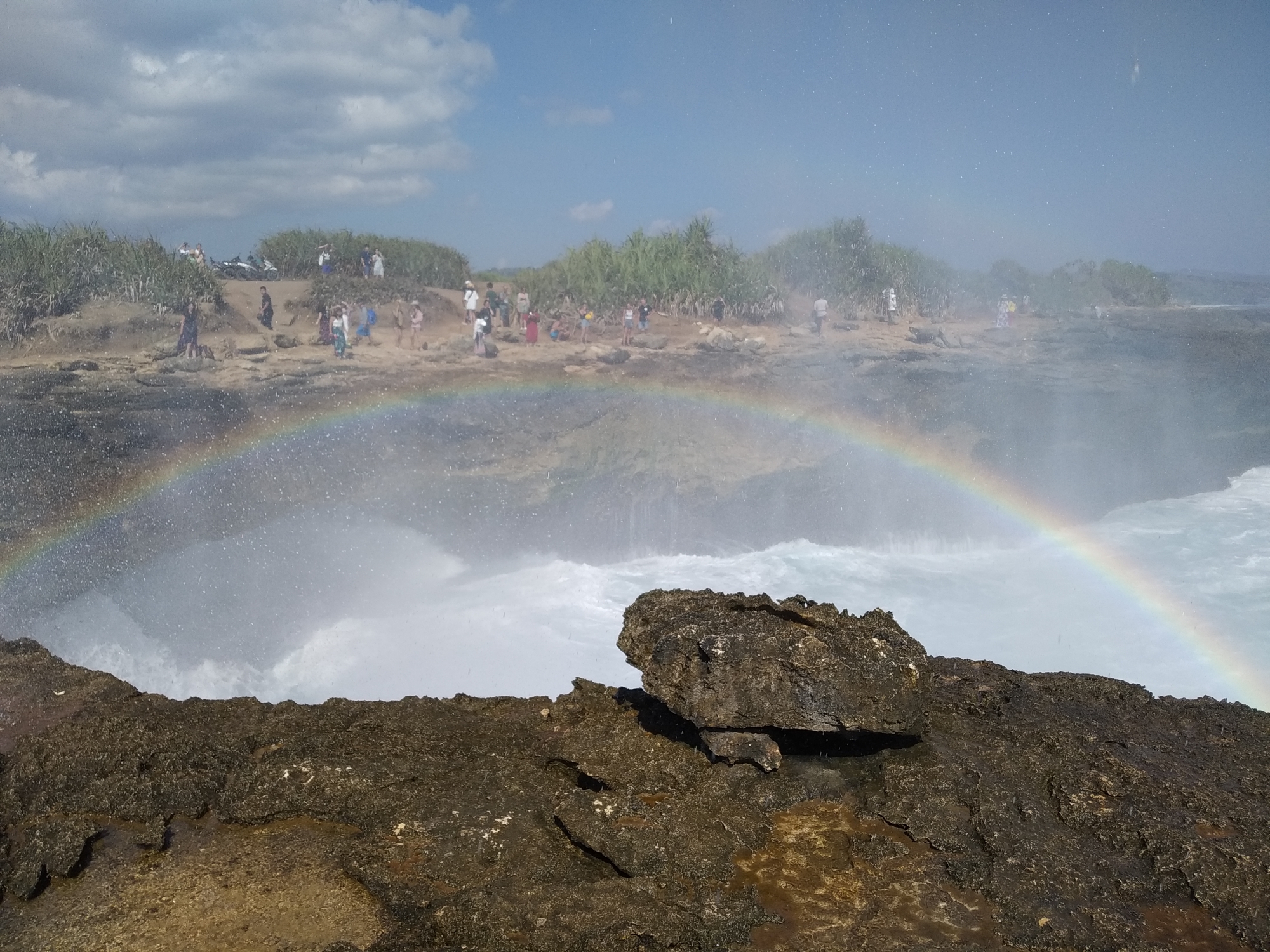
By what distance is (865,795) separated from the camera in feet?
15.3

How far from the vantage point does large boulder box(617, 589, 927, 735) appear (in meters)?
4.82

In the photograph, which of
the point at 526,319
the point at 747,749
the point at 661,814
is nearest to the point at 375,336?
the point at 526,319

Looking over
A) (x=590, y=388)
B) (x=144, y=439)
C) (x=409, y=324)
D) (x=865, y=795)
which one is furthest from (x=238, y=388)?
(x=865, y=795)

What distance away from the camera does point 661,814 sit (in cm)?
438

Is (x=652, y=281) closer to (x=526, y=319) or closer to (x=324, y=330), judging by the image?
(x=526, y=319)

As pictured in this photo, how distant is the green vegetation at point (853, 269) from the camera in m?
31.0

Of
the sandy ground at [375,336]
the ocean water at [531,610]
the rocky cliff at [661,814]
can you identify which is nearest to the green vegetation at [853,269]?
the sandy ground at [375,336]

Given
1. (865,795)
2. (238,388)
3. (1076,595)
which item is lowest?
(1076,595)

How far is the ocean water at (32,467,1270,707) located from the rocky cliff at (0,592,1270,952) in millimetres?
8049

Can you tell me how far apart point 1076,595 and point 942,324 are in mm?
14185

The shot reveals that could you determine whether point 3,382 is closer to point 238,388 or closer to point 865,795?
point 238,388

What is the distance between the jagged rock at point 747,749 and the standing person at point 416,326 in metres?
17.3

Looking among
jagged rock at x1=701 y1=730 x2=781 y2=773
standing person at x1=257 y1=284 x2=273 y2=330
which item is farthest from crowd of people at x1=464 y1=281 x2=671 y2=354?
jagged rock at x1=701 y1=730 x2=781 y2=773

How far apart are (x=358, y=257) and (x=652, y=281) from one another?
8394 mm
